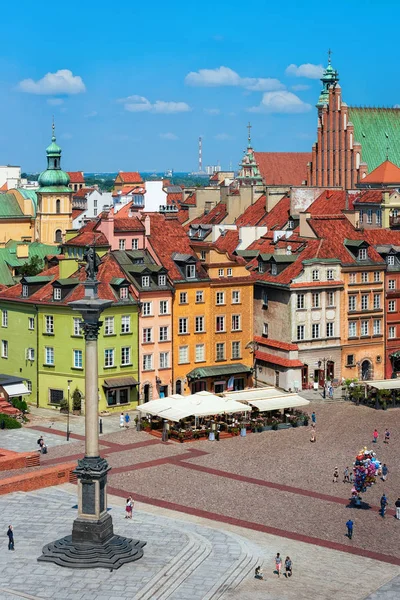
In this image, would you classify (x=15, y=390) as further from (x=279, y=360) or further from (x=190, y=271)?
(x=279, y=360)

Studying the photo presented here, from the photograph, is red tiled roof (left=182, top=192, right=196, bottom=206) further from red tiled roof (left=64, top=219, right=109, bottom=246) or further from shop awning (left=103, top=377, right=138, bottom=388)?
shop awning (left=103, top=377, right=138, bottom=388)

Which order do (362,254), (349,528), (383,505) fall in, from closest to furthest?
(349,528)
(383,505)
(362,254)

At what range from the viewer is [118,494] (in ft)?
206

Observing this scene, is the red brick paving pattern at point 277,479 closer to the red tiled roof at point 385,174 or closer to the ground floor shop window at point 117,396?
the ground floor shop window at point 117,396

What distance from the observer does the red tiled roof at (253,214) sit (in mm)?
121000

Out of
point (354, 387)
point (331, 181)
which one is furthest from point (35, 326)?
point (331, 181)

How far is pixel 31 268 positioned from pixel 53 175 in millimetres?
47366

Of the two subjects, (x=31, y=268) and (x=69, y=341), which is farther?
(x=31, y=268)

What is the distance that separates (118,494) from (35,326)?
1075 inches

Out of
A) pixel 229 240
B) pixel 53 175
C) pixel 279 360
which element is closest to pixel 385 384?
pixel 279 360

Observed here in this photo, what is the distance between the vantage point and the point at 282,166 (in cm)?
19662

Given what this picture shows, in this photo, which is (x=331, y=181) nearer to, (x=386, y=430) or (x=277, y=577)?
(x=386, y=430)

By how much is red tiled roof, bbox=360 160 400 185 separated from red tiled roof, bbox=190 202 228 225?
15992 millimetres

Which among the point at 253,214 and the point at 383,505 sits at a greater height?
the point at 253,214
